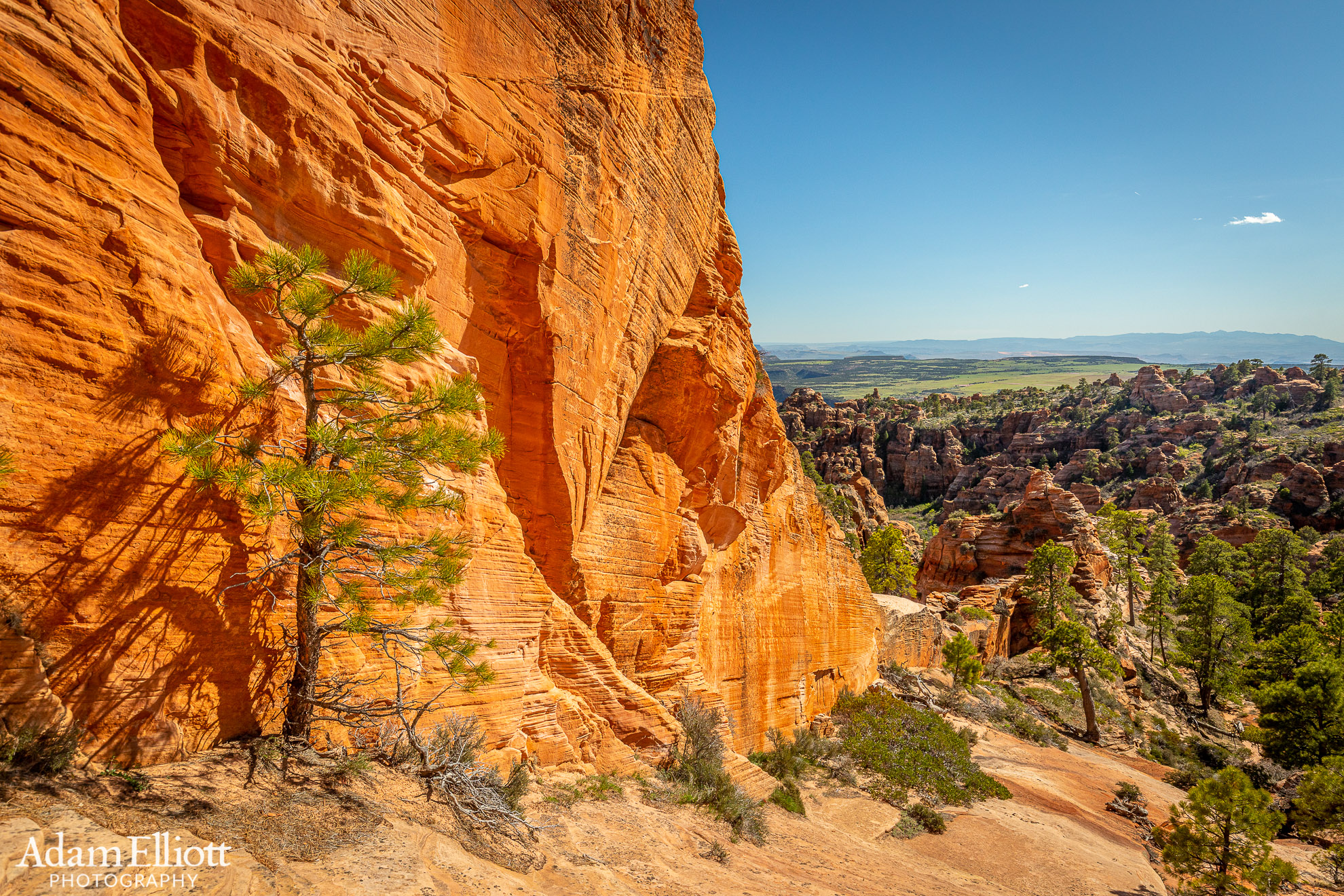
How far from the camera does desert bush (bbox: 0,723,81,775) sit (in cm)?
417

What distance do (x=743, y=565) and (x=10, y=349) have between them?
1403 cm

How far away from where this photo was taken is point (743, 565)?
16406 millimetres

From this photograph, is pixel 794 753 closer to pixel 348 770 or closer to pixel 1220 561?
pixel 348 770

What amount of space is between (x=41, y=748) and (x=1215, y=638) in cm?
4731

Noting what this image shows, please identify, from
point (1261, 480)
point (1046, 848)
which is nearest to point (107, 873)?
point (1046, 848)

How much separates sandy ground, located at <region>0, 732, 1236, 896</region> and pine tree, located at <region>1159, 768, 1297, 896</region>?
91 cm

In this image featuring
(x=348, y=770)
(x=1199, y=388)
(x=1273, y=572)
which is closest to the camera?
(x=348, y=770)

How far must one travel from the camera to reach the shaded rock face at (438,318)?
4836 mm

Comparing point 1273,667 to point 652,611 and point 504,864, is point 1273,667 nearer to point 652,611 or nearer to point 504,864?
point 652,611

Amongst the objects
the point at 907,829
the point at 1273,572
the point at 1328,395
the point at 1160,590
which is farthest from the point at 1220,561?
the point at 1328,395

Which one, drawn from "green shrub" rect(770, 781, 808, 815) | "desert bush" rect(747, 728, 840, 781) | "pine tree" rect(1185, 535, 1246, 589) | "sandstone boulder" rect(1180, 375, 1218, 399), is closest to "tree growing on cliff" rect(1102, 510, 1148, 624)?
"pine tree" rect(1185, 535, 1246, 589)

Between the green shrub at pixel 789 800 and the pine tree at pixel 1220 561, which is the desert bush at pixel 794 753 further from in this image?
the pine tree at pixel 1220 561

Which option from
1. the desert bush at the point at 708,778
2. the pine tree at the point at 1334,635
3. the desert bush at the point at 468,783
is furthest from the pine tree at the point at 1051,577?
the desert bush at the point at 468,783

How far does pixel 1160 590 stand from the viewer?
42.6 metres
